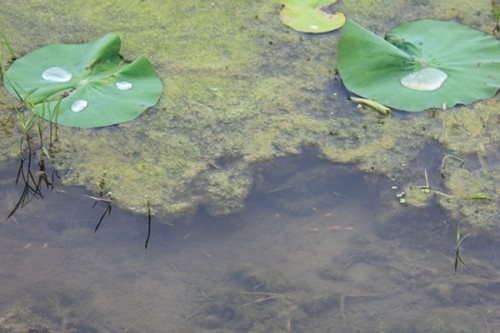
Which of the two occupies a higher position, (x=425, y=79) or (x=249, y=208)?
(x=425, y=79)

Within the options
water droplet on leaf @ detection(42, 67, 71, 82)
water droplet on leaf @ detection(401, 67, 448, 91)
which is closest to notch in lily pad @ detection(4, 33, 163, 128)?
water droplet on leaf @ detection(42, 67, 71, 82)

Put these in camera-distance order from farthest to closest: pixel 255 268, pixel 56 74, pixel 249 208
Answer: pixel 56 74, pixel 249 208, pixel 255 268

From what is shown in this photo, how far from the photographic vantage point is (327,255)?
7.43 ft

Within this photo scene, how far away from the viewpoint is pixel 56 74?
8.63ft

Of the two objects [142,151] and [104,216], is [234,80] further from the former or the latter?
[104,216]

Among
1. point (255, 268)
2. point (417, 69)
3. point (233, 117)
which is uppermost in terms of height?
point (417, 69)

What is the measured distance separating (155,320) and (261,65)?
3.89ft

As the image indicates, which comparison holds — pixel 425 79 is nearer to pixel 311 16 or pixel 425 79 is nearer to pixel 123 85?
pixel 311 16

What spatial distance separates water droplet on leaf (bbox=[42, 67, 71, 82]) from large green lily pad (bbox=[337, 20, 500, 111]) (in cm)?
102

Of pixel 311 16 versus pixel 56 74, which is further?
pixel 311 16

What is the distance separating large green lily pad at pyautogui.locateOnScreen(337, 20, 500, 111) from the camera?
2635 mm

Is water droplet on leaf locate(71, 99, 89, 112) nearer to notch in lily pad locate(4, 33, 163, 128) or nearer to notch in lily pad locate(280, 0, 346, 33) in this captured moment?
notch in lily pad locate(4, 33, 163, 128)

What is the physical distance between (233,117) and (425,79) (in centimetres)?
72

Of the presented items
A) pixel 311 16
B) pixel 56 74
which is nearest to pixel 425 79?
pixel 311 16
